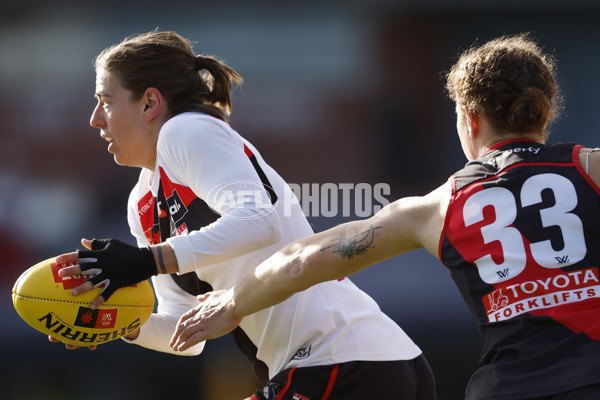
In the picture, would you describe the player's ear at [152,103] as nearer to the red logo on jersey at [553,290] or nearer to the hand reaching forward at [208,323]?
the hand reaching forward at [208,323]

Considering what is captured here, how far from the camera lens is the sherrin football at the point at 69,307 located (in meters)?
2.15

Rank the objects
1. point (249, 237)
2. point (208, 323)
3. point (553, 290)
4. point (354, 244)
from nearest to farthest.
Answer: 1. point (553, 290)
2. point (354, 244)
3. point (208, 323)
4. point (249, 237)

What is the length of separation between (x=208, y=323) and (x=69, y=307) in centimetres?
46

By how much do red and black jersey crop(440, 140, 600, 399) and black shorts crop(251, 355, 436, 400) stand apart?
18.4 inches

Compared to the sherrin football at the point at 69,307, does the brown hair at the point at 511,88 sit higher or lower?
higher

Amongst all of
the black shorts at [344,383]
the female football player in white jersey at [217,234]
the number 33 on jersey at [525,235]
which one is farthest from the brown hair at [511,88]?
the black shorts at [344,383]

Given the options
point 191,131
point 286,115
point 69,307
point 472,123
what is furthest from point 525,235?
point 286,115

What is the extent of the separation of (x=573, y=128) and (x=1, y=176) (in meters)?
4.05

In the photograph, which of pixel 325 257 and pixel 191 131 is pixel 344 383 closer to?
pixel 325 257

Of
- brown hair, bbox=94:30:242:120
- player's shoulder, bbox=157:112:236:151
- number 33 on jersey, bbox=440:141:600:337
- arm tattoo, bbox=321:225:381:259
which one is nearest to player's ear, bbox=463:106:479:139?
number 33 on jersey, bbox=440:141:600:337

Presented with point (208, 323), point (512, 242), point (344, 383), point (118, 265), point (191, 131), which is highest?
point (191, 131)

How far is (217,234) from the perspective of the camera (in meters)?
2.07

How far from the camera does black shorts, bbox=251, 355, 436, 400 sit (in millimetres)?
2111

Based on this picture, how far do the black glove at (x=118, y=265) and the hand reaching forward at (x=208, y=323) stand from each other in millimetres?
180
